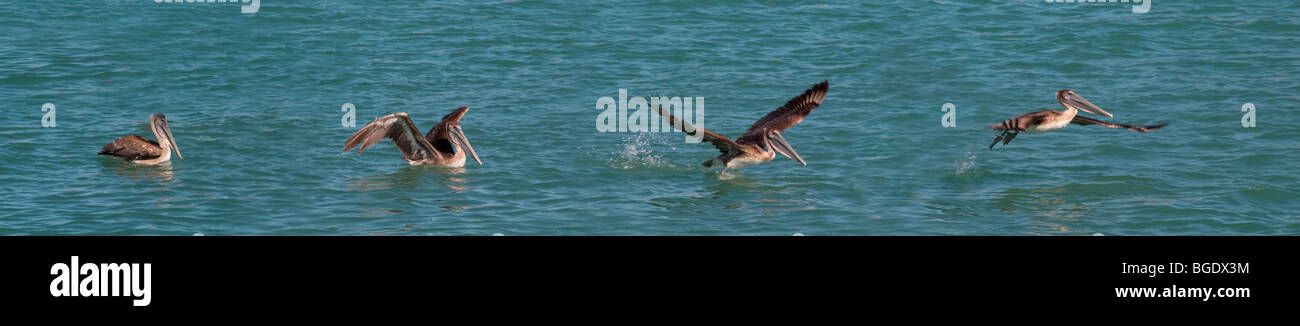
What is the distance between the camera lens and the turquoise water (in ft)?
53.6

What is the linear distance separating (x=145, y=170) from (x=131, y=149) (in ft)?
1.41

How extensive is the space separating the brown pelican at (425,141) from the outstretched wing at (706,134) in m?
2.97

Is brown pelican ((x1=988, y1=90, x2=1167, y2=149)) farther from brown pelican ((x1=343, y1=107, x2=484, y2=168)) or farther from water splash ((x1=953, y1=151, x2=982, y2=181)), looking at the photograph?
brown pelican ((x1=343, y1=107, x2=484, y2=168))

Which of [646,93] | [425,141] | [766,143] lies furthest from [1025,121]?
[646,93]

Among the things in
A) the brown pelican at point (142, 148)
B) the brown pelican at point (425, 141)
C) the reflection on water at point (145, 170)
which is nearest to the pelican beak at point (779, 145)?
A: the brown pelican at point (425, 141)

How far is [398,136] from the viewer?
726 inches

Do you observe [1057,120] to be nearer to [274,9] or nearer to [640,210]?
[640,210]

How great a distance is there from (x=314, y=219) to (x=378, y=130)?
91.1 inches

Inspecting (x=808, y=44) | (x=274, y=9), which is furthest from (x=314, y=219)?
(x=274, y=9)

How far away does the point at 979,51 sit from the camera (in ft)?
86.3

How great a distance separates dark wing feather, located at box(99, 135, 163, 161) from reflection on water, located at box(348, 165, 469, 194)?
282 cm

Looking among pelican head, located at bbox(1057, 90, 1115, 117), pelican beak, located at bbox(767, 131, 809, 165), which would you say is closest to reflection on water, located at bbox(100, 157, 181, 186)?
pelican beak, located at bbox(767, 131, 809, 165)

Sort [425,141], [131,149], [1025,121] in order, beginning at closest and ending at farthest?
[1025,121] → [425,141] → [131,149]

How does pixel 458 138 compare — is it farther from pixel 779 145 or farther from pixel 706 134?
pixel 779 145
